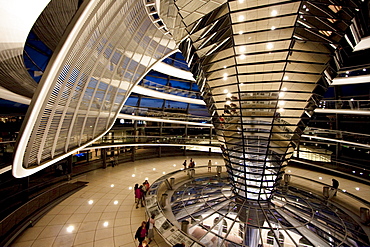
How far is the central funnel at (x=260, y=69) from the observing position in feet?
21.5

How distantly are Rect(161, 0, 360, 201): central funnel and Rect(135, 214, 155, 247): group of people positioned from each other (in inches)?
226

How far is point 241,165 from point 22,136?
994cm

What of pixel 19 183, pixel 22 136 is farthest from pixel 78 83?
pixel 19 183

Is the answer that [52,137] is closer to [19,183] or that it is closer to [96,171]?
[19,183]

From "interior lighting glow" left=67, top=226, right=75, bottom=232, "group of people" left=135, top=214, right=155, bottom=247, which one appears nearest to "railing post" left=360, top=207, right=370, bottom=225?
"group of people" left=135, top=214, right=155, bottom=247

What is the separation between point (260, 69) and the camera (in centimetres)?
830

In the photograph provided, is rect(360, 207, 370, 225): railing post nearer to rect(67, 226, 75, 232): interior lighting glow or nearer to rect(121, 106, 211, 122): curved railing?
rect(67, 226, 75, 232): interior lighting glow

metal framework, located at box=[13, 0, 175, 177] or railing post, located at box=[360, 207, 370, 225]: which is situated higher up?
metal framework, located at box=[13, 0, 175, 177]

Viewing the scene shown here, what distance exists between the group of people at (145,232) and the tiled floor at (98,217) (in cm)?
45

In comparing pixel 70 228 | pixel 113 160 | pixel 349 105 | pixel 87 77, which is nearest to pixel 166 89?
pixel 113 160

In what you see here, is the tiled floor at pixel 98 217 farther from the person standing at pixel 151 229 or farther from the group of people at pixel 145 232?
the group of people at pixel 145 232

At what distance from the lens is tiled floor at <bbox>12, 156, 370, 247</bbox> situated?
8172mm

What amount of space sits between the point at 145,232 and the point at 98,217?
13.8ft

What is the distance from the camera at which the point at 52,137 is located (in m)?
8.23
